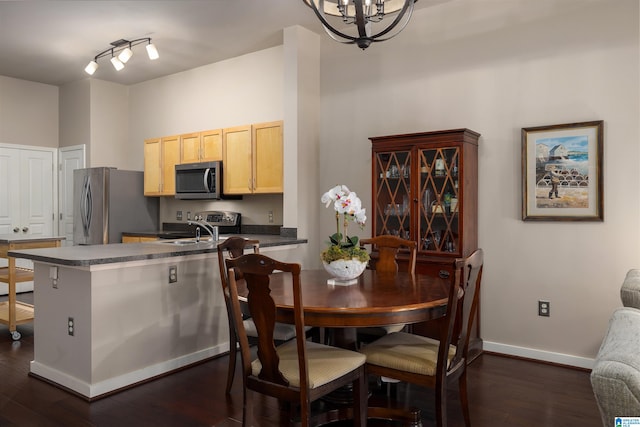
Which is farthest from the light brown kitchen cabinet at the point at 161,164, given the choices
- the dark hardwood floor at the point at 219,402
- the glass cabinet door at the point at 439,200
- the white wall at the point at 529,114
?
the glass cabinet door at the point at 439,200

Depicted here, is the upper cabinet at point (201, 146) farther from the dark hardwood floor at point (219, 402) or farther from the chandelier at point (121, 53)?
the dark hardwood floor at point (219, 402)

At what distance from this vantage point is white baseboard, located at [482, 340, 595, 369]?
11.3ft

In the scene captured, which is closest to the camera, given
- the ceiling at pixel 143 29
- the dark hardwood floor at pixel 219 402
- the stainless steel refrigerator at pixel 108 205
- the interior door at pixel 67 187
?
the dark hardwood floor at pixel 219 402

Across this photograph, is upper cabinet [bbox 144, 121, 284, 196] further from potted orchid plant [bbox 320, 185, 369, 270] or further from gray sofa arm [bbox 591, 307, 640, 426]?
gray sofa arm [bbox 591, 307, 640, 426]

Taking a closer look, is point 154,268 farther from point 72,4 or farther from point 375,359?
point 72,4

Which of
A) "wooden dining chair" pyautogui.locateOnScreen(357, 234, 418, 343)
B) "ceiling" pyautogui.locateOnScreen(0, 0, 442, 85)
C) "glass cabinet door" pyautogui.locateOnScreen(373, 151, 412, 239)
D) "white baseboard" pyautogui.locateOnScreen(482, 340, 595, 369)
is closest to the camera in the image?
"wooden dining chair" pyautogui.locateOnScreen(357, 234, 418, 343)

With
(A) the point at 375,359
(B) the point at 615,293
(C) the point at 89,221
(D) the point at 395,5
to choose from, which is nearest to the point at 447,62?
(D) the point at 395,5

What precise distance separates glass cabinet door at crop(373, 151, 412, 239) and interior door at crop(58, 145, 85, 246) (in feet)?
14.6

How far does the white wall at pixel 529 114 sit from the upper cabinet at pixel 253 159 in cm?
101

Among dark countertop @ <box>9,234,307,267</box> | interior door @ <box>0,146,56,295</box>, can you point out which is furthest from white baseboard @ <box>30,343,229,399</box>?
interior door @ <box>0,146,56,295</box>

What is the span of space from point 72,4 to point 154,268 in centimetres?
239

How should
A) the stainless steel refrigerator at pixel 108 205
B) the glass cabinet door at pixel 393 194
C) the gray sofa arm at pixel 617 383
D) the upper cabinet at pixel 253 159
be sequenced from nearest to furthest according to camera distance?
the gray sofa arm at pixel 617 383
the glass cabinet door at pixel 393 194
the upper cabinet at pixel 253 159
the stainless steel refrigerator at pixel 108 205

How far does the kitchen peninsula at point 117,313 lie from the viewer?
297cm

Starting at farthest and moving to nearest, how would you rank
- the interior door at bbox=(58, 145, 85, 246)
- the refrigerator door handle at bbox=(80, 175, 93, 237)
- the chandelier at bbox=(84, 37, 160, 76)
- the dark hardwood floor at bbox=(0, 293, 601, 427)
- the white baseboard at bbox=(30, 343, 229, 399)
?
the interior door at bbox=(58, 145, 85, 246)
the refrigerator door handle at bbox=(80, 175, 93, 237)
the chandelier at bbox=(84, 37, 160, 76)
the white baseboard at bbox=(30, 343, 229, 399)
the dark hardwood floor at bbox=(0, 293, 601, 427)
